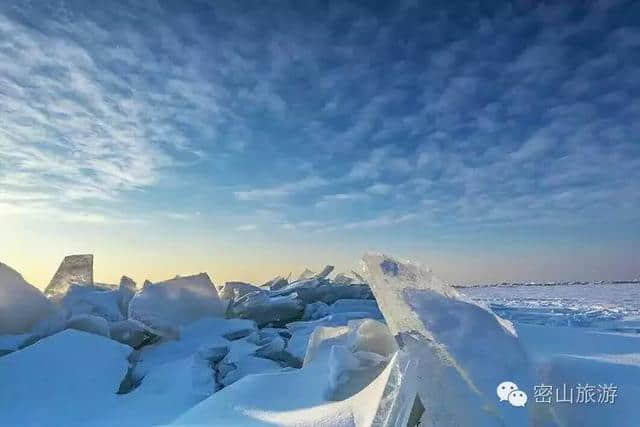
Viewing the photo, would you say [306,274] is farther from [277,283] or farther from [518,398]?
[518,398]

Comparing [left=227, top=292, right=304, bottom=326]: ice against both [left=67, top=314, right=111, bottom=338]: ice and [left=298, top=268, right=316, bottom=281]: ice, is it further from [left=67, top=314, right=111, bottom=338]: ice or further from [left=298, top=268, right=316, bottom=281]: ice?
[left=298, top=268, right=316, bottom=281]: ice

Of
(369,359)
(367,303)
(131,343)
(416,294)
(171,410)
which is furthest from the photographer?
(367,303)

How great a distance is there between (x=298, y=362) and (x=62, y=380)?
146 centimetres

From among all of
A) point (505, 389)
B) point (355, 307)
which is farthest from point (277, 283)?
point (505, 389)

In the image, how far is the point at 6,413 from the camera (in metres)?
2.88

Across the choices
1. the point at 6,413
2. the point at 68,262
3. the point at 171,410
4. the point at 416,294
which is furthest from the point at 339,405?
the point at 68,262

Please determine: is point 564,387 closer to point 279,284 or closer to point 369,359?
point 369,359

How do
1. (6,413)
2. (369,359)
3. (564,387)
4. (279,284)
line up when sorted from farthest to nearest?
(279,284) → (6,413) → (369,359) → (564,387)

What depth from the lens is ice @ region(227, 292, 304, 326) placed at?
5320mm

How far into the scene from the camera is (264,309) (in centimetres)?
530

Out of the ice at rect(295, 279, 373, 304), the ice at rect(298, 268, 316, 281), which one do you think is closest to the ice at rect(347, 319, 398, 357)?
the ice at rect(295, 279, 373, 304)

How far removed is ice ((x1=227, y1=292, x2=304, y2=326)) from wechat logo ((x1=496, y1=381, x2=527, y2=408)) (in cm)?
381

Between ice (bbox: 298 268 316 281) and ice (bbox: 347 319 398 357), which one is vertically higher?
ice (bbox: 298 268 316 281)

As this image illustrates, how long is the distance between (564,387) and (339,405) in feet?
2.70
